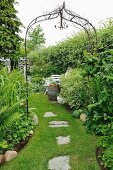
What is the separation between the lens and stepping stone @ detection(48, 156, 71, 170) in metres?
4.42

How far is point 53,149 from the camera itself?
5219 millimetres

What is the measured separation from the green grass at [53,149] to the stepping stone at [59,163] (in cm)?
7

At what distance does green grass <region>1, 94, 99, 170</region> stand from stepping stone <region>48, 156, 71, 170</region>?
7cm

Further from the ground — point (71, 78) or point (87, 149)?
point (71, 78)

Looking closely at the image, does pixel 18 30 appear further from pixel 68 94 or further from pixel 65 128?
pixel 65 128

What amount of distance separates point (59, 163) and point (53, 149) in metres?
0.65

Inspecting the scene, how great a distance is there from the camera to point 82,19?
8234 mm

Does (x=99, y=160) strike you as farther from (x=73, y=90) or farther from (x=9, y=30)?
(x=9, y=30)

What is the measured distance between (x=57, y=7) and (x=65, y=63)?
15.7 ft

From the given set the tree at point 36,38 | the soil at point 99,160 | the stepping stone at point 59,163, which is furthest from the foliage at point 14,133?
the tree at point 36,38

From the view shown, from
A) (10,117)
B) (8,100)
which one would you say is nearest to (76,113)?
(8,100)

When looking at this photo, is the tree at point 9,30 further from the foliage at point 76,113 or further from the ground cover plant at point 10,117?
the ground cover plant at point 10,117

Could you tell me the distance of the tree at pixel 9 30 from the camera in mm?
13039

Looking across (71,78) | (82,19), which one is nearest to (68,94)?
(71,78)
